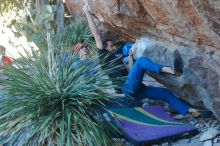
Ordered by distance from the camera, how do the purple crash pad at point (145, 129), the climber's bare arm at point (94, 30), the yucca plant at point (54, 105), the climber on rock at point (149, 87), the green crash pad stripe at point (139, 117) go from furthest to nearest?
the climber's bare arm at point (94, 30) → the climber on rock at point (149, 87) → the green crash pad stripe at point (139, 117) → the purple crash pad at point (145, 129) → the yucca plant at point (54, 105)

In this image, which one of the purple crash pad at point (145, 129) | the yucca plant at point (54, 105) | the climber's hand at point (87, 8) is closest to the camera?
the yucca plant at point (54, 105)

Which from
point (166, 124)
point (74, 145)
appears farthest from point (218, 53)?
point (74, 145)

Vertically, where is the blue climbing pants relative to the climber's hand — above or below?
below

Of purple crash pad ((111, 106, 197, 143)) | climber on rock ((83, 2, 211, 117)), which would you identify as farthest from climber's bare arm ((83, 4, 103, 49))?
purple crash pad ((111, 106, 197, 143))

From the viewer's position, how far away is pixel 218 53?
4789mm

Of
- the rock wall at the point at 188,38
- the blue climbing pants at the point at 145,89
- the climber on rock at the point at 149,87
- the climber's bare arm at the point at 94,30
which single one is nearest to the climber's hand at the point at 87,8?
the climber's bare arm at the point at 94,30

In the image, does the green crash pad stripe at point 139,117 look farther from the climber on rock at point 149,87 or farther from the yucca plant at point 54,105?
the yucca plant at point 54,105

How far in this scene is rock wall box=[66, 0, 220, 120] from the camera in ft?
15.5

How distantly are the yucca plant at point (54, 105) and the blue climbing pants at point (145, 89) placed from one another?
0.73 metres

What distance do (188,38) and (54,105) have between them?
1959 millimetres

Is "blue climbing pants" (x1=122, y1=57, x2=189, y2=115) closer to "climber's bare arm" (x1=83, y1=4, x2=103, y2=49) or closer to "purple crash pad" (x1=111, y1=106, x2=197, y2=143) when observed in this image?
"purple crash pad" (x1=111, y1=106, x2=197, y2=143)

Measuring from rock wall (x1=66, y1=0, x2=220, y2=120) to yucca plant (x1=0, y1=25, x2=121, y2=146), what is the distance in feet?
3.59

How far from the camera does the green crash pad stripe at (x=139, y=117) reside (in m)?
5.26

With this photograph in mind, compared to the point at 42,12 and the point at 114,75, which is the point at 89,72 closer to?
the point at 114,75
